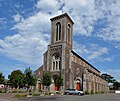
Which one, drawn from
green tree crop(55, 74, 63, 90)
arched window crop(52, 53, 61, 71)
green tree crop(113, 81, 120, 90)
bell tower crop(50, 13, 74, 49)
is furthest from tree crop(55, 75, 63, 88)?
green tree crop(113, 81, 120, 90)

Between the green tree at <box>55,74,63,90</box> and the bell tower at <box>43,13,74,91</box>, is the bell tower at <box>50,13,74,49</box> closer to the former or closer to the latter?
the bell tower at <box>43,13,74,91</box>

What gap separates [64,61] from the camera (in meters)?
53.9

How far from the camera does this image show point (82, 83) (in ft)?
173

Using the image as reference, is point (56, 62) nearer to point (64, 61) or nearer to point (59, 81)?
point (64, 61)

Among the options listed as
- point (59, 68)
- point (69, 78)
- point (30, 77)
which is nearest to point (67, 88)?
point (69, 78)

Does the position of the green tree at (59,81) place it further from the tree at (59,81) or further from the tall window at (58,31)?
the tall window at (58,31)

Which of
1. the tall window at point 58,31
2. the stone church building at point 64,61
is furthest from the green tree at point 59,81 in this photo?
the tall window at point 58,31

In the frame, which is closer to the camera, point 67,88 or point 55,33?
point 67,88

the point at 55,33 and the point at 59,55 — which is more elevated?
the point at 55,33

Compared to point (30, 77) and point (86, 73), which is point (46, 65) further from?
point (30, 77)

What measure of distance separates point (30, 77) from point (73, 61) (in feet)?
58.2

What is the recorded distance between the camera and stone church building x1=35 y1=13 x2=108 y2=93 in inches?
2080

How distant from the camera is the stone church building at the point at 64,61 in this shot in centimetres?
5284

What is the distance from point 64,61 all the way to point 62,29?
10.3 m
